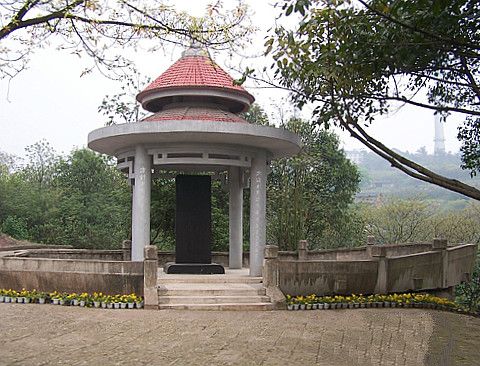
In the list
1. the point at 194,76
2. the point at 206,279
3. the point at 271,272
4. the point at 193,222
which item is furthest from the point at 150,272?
the point at 194,76

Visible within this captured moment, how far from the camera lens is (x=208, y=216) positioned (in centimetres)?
1564

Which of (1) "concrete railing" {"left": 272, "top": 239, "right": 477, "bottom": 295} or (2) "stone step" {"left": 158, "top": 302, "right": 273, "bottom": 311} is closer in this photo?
(2) "stone step" {"left": 158, "top": 302, "right": 273, "bottom": 311}

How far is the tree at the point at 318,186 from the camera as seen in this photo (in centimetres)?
2397

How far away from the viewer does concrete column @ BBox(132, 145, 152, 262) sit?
14094 mm

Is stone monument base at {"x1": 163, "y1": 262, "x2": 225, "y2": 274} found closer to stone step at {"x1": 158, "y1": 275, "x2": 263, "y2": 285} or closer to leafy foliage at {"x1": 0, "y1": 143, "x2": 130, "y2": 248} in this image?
stone step at {"x1": 158, "y1": 275, "x2": 263, "y2": 285}

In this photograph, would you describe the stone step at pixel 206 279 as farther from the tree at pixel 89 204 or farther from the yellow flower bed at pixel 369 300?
the tree at pixel 89 204

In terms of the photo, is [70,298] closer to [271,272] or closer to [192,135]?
[271,272]

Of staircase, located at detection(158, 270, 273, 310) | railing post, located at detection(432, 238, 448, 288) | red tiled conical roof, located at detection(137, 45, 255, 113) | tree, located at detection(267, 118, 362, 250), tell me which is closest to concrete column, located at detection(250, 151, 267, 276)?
staircase, located at detection(158, 270, 273, 310)

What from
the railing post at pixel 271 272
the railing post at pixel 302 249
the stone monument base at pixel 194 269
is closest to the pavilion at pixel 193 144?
the stone monument base at pixel 194 269

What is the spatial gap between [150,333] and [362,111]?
505 cm

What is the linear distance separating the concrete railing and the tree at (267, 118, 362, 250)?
811 centimetres

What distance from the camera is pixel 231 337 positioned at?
28.9ft

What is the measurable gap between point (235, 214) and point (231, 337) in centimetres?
828

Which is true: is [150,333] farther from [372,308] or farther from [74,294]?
[372,308]
